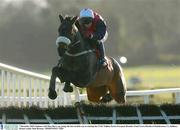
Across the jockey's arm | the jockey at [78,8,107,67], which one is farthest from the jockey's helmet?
the jockey's arm

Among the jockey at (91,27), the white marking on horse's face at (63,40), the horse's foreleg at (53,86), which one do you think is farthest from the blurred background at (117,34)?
the white marking on horse's face at (63,40)

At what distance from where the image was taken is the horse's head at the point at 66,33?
15.9 feet

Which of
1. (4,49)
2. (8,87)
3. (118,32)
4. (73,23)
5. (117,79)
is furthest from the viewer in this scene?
(4,49)

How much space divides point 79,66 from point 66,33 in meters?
0.51

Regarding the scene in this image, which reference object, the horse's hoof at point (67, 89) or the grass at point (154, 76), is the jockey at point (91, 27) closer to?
the horse's hoof at point (67, 89)

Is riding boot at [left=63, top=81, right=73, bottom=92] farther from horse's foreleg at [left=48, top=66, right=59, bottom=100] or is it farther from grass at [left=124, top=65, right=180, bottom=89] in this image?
grass at [left=124, top=65, right=180, bottom=89]

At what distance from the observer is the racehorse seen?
16.5 ft

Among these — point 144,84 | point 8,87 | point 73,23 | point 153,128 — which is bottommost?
point 153,128

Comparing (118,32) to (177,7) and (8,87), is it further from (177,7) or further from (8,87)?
(8,87)

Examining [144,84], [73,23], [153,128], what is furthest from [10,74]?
[144,84]

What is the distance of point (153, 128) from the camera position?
282cm

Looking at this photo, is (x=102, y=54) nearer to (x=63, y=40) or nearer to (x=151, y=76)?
(x=63, y=40)

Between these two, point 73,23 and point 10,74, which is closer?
point 73,23

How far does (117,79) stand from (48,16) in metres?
8.22
